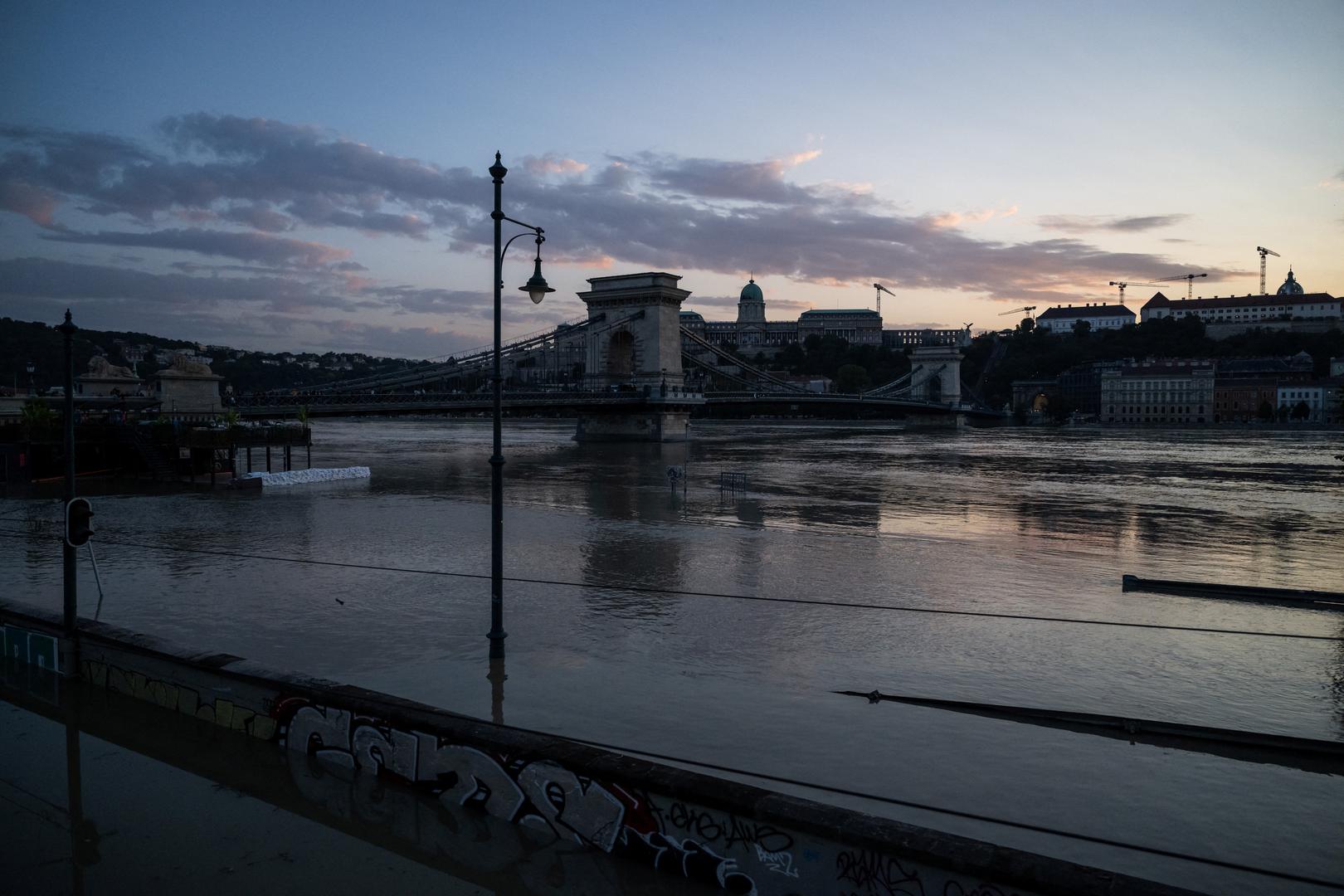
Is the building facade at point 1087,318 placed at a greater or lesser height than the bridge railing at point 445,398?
greater

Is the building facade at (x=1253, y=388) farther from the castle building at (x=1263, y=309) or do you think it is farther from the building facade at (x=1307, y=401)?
the castle building at (x=1263, y=309)

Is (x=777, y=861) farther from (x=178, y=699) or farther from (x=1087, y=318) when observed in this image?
(x=1087, y=318)

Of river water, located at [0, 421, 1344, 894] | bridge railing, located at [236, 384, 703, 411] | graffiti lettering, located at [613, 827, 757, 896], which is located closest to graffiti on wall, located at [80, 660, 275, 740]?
river water, located at [0, 421, 1344, 894]

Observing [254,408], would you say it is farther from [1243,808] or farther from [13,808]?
[1243,808]

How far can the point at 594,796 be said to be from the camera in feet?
19.0

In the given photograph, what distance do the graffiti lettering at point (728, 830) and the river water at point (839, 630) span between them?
130 cm

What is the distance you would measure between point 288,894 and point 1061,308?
203m

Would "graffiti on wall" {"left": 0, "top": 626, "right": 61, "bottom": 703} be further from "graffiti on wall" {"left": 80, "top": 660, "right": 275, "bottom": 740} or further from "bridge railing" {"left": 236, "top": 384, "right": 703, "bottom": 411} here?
"bridge railing" {"left": 236, "top": 384, "right": 703, "bottom": 411}

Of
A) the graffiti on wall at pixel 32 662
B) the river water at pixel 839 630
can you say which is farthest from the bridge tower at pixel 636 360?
the graffiti on wall at pixel 32 662

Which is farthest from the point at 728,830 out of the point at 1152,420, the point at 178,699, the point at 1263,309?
the point at 1263,309

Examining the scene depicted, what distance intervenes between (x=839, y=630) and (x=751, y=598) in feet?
6.63

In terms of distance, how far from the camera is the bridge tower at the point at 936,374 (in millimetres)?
117812

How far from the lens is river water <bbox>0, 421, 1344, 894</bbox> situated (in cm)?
661

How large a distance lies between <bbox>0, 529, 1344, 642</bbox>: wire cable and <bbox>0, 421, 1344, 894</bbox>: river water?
166 mm
